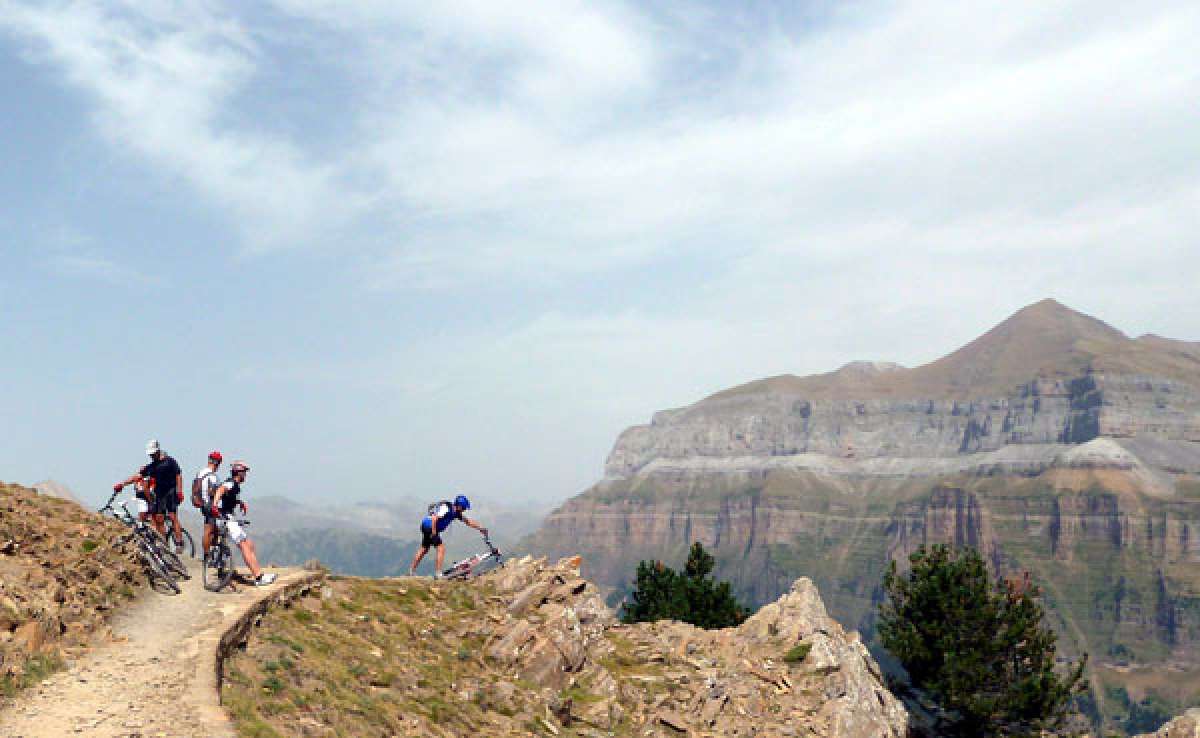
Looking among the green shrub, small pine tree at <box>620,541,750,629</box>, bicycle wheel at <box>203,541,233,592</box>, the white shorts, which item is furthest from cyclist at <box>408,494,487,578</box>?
small pine tree at <box>620,541,750,629</box>

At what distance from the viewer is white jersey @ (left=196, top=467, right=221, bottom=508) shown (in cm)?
2475

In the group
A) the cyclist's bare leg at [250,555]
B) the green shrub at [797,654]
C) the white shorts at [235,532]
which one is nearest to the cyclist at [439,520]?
the cyclist's bare leg at [250,555]

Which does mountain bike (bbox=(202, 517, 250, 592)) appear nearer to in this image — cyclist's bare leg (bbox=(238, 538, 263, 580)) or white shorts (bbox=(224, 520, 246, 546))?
white shorts (bbox=(224, 520, 246, 546))

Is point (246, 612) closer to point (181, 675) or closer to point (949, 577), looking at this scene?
point (181, 675)

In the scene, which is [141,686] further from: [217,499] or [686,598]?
[686,598]

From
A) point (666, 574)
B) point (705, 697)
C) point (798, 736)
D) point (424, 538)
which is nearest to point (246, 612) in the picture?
point (424, 538)

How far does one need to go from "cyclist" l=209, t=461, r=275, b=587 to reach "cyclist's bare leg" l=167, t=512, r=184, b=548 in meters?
4.36

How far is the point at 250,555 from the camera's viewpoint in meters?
24.7

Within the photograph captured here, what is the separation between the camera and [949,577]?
54.7m

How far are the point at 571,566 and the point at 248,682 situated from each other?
2049cm

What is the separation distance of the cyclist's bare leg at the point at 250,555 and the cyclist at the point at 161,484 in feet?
13.2

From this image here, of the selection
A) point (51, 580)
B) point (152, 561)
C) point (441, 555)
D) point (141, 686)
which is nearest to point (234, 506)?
point (152, 561)

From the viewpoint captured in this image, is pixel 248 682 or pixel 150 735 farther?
pixel 248 682

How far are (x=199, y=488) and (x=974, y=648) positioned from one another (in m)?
47.1
